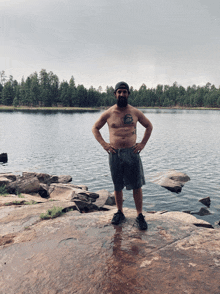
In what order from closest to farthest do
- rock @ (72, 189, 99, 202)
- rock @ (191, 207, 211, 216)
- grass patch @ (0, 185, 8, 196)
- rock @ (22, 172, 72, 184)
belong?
rock @ (72, 189, 99, 202)
grass patch @ (0, 185, 8, 196)
rock @ (191, 207, 211, 216)
rock @ (22, 172, 72, 184)

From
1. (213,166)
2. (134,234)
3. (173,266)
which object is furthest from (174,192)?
(173,266)

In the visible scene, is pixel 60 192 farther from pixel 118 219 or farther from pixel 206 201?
pixel 206 201

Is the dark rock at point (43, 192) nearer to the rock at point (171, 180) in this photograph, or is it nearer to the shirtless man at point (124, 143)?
the shirtless man at point (124, 143)

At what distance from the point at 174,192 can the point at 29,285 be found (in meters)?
10.5

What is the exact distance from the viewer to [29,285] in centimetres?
319

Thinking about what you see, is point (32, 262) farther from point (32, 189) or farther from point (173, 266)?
point (32, 189)

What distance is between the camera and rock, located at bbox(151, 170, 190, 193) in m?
12.8

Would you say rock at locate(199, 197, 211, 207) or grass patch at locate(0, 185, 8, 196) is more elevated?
grass patch at locate(0, 185, 8, 196)

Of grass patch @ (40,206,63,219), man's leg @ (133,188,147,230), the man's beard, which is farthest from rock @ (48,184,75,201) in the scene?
the man's beard

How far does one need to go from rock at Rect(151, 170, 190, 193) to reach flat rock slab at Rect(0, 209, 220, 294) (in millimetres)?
7691

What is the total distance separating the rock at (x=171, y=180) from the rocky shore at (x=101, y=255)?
7.48m

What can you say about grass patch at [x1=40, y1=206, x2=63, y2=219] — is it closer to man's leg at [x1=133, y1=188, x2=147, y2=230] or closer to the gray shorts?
the gray shorts

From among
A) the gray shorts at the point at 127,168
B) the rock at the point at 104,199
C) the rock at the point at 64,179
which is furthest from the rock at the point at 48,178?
the gray shorts at the point at 127,168

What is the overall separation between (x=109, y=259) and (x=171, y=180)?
10.4 meters
